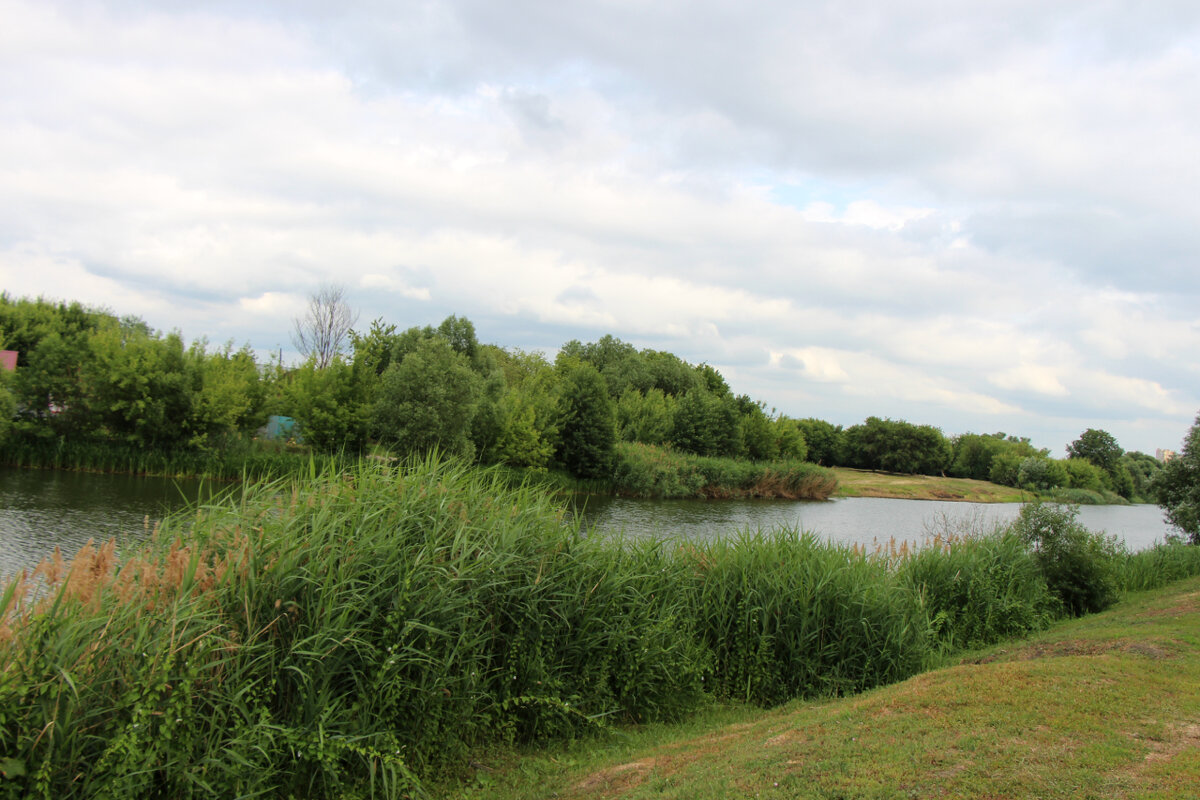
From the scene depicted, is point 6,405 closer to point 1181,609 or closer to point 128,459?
point 128,459

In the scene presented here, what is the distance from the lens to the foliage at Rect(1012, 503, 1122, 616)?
14.5 m

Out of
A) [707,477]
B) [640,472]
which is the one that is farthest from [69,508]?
[707,477]

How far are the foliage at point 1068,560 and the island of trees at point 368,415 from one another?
47.8 inches

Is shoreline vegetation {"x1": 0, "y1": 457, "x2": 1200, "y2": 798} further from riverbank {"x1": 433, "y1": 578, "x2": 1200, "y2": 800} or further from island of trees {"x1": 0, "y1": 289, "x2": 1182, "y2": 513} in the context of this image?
island of trees {"x1": 0, "y1": 289, "x2": 1182, "y2": 513}

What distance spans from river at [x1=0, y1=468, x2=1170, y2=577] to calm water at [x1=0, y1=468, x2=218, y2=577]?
22mm

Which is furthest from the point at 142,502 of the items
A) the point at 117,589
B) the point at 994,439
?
the point at 994,439

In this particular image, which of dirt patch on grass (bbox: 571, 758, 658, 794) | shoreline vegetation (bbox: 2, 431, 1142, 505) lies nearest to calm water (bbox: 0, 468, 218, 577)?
shoreline vegetation (bbox: 2, 431, 1142, 505)

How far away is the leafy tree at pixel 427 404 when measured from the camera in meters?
29.5

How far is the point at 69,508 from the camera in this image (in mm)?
19250

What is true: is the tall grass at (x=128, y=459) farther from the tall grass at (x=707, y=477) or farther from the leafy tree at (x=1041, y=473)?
the leafy tree at (x=1041, y=473)

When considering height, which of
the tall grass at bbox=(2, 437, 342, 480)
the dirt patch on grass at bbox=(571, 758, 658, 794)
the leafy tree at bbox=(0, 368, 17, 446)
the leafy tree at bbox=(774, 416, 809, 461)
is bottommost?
the dirt patch on grass at bbox=(571, 758, 658, 794)

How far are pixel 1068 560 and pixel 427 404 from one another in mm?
23488

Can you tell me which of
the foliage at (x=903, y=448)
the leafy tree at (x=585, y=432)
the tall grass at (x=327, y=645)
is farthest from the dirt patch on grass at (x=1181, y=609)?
the foliage at (x=903, y=448)

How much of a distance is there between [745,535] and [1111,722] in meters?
5.12
